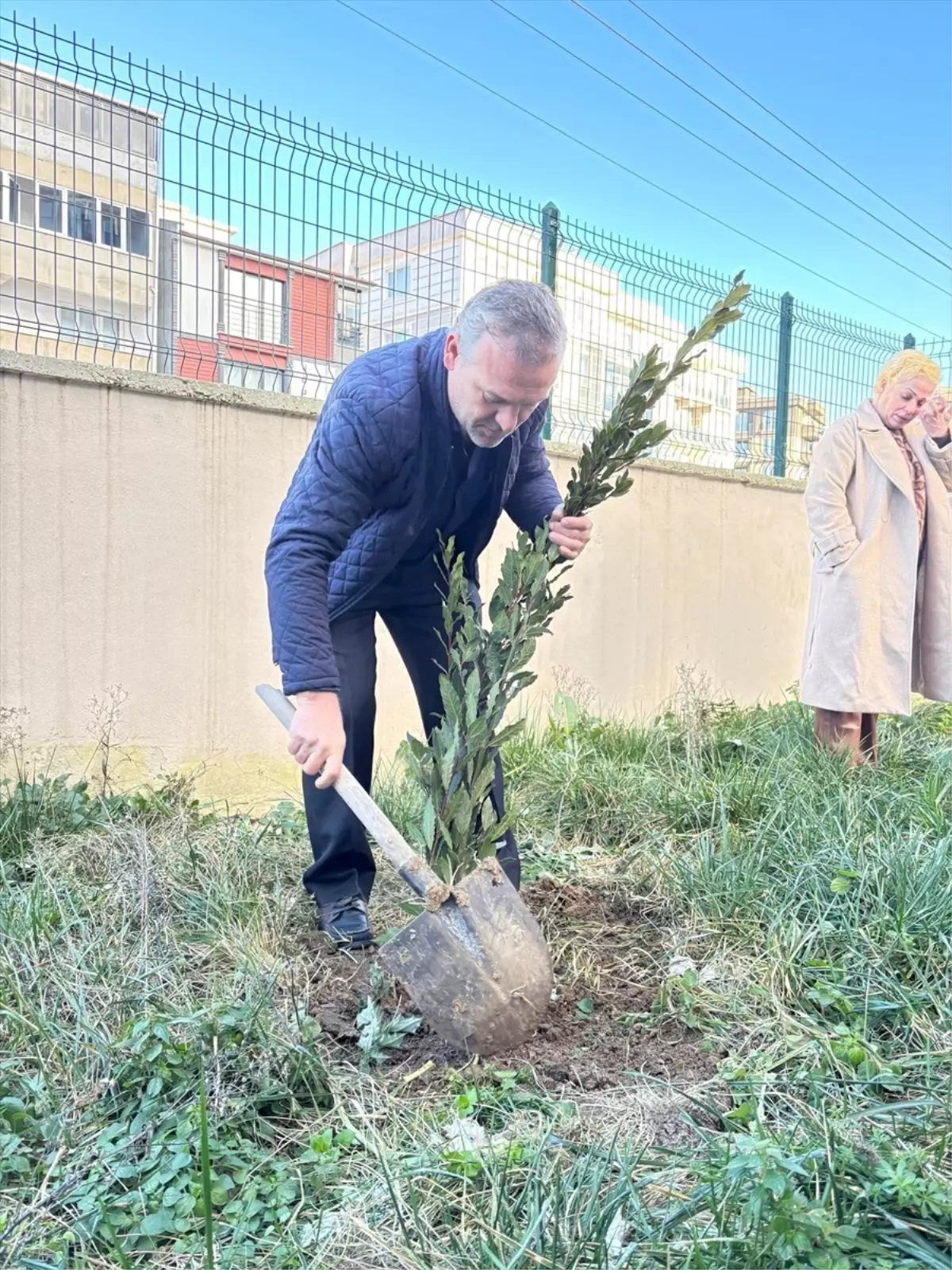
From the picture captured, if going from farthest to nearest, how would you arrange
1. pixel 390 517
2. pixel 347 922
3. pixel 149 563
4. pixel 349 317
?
1. pixel 349 317
2. pixel 149 563
3. pixel 347 922
4. pixel 390 517

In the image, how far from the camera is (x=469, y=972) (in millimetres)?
2180

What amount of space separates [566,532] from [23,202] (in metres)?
3.03

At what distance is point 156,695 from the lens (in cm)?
450

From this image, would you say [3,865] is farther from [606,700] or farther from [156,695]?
[606,700]

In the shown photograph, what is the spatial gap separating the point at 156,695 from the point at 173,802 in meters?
0.66

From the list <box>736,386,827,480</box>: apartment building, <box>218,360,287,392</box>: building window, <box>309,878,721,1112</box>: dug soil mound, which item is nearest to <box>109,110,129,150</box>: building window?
<box>218,360,287,392</box>: building window

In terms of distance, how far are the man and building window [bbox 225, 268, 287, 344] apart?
7.81ft

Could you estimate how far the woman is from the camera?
434 cm

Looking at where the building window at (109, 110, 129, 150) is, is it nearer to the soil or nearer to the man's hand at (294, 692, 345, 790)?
the man's hand at (294, 692, 345, 790)

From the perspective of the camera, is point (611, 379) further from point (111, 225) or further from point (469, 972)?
point (469, 972)

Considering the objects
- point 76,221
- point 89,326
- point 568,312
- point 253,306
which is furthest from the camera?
point 568,312

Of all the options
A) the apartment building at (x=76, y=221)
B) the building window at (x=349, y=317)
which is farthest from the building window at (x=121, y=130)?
the building window at (x=349, y=317)

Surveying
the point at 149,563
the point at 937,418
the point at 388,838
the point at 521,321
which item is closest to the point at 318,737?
the point at 388,838

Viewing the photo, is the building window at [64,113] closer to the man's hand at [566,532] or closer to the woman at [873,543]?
the man's hand at [566,532]
